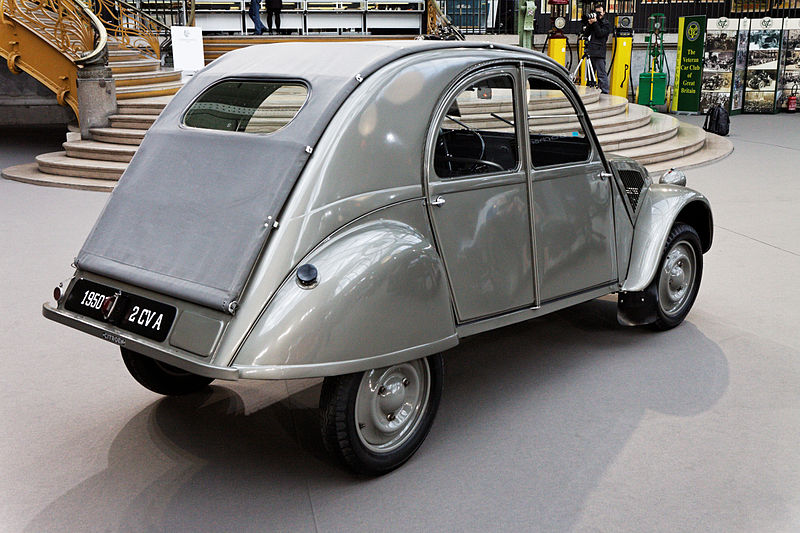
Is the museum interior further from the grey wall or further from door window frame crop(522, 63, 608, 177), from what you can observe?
the grey wall

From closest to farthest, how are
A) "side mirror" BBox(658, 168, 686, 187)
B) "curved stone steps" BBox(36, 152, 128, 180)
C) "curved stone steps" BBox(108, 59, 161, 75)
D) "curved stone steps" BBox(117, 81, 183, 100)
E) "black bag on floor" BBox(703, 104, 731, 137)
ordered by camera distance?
1. "side mirror" BBox(658, 168, 686, 187)
2. "curved stone steps" BBox(36, 152, 128, 180)
3. "curved stone steps" BBox(117, 81, 183, 100)
4. "curved stone steps" BBox(108, 59, 161, 75)
5. "black bag on floor" BBox(703, 104, 731, 137)

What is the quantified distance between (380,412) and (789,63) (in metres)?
18.1

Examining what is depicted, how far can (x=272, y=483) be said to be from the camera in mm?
3266

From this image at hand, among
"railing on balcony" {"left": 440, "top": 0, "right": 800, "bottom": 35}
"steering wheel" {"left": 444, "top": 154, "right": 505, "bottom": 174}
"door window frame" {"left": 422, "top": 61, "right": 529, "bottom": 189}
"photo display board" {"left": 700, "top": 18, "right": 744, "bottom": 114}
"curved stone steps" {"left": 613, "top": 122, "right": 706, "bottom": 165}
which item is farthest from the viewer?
"railing on balcony" {"left": 440, "top": 0, "right": 800, "bottom": 35}

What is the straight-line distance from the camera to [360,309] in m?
3.00

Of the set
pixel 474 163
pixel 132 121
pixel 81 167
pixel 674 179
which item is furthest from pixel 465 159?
pixel 132 121

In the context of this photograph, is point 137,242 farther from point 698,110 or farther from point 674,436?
point 698,110

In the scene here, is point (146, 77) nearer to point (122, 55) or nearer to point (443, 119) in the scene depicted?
point (122, 55)

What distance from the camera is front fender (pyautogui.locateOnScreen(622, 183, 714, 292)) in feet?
14.8

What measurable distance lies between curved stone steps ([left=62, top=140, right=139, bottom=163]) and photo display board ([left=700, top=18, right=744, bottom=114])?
12042 millimetres

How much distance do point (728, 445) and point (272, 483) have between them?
2018 millimetres

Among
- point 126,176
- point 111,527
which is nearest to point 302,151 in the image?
point 126,176

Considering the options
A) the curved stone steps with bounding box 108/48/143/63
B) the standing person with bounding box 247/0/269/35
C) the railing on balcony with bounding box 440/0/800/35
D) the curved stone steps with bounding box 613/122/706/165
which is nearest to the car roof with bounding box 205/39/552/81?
the curved stone steps with bounding box 613/122/706/165

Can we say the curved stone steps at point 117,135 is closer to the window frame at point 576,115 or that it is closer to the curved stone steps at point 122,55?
the curved stone steps at point 122,55
